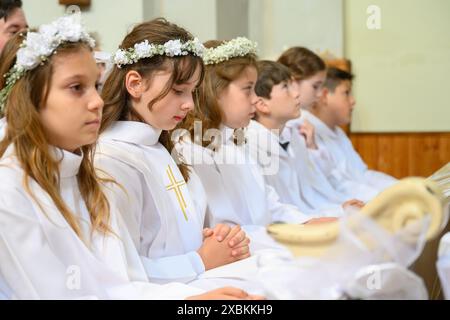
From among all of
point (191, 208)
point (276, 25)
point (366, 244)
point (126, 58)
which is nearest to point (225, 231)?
point (191, 208)

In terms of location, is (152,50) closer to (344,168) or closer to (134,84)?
(134,84)

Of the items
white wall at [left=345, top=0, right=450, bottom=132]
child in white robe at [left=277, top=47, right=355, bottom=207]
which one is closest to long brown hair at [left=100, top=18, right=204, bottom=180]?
child in white robe at [left=277, top=47, right=355, bottom=207]

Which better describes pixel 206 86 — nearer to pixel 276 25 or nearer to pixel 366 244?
pixel 366 244

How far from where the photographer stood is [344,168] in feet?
18.8

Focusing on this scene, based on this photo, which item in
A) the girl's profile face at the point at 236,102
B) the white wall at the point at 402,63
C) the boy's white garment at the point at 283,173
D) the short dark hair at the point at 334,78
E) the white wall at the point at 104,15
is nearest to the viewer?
the girl's profile face at the point at 236,102

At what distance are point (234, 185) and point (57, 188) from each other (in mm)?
1674

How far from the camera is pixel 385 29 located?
7094mm

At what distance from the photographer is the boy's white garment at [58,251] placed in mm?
1805

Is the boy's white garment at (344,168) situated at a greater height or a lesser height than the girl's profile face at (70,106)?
lesser

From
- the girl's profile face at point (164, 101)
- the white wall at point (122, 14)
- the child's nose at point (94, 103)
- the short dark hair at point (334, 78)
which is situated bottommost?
the short dark hair at point (334, 78)

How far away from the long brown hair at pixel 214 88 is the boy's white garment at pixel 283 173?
635mm

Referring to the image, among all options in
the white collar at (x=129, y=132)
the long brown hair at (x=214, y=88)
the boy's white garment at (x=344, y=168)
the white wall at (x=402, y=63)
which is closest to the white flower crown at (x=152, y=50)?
the white collar at (x=129, y=132)

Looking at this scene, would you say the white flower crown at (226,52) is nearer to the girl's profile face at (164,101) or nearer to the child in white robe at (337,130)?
the girl's profile face at (164,101)

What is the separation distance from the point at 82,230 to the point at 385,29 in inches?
223
